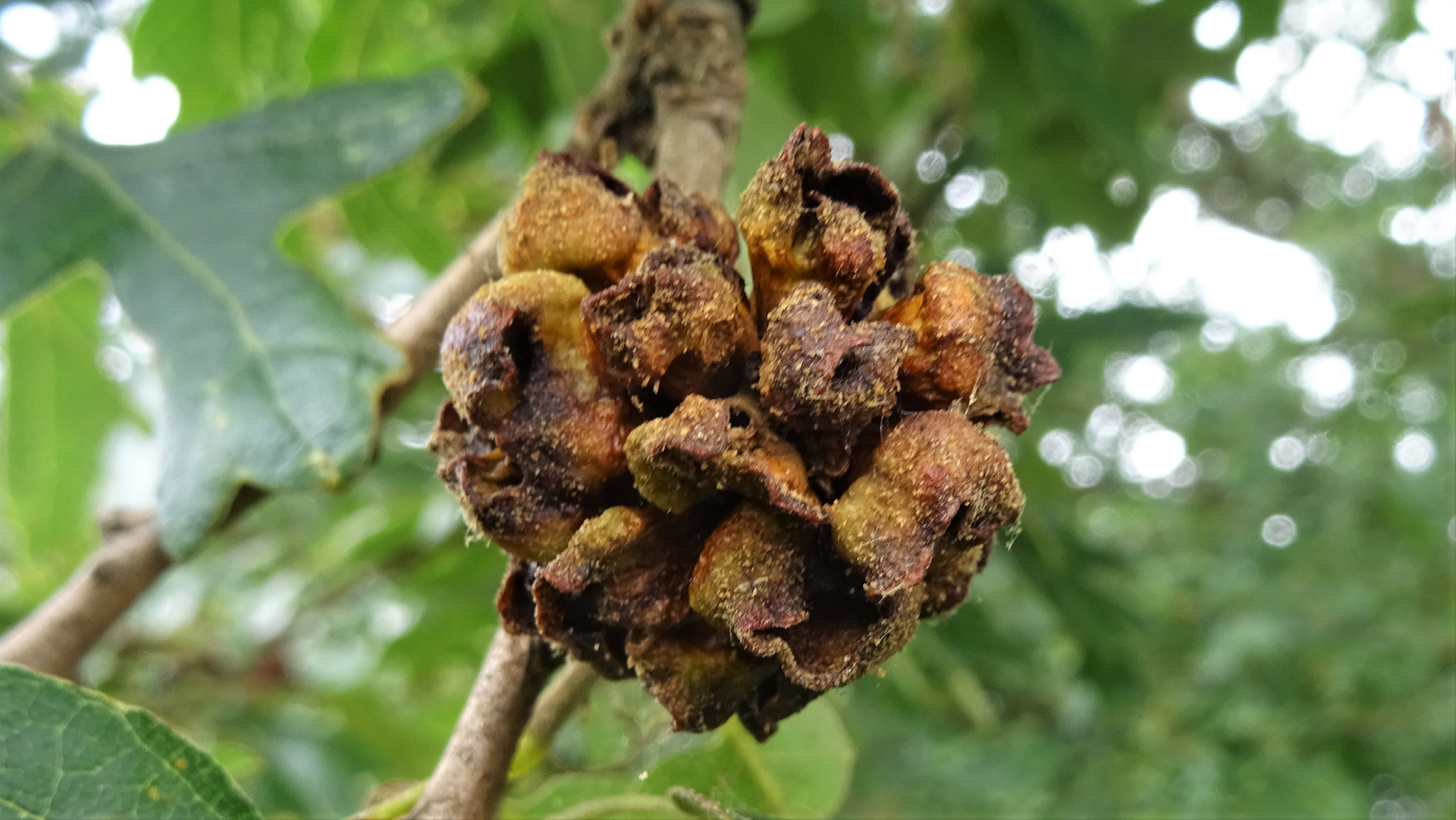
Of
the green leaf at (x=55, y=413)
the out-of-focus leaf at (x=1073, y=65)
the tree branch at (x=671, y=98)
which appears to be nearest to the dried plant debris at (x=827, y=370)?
the tree branch at (x=671, y=98)

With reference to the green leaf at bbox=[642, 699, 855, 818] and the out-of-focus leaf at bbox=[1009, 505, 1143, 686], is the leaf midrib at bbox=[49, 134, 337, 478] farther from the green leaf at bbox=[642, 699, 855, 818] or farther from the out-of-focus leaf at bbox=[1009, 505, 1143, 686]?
the out-of-focus leaf at bbox=[1009, 505, 1143, 686]

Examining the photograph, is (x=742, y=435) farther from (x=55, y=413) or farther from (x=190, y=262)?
(x=55, y=413)

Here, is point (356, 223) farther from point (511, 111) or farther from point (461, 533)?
point (461, 533)

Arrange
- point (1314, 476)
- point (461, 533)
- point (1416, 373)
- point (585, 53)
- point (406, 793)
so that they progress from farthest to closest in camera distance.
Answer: point (1314, 476) → point (1416, 373) → point (461, 533) → point (585, 53) → point (406, 793)

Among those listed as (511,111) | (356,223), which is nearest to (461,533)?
(356,223)

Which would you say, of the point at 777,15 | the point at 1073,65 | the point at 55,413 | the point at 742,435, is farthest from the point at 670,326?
the point at 55,413

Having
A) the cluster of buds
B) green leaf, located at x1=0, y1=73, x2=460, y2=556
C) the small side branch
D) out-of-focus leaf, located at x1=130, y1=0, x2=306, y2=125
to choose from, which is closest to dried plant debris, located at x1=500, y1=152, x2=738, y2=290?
the cluster of buds
